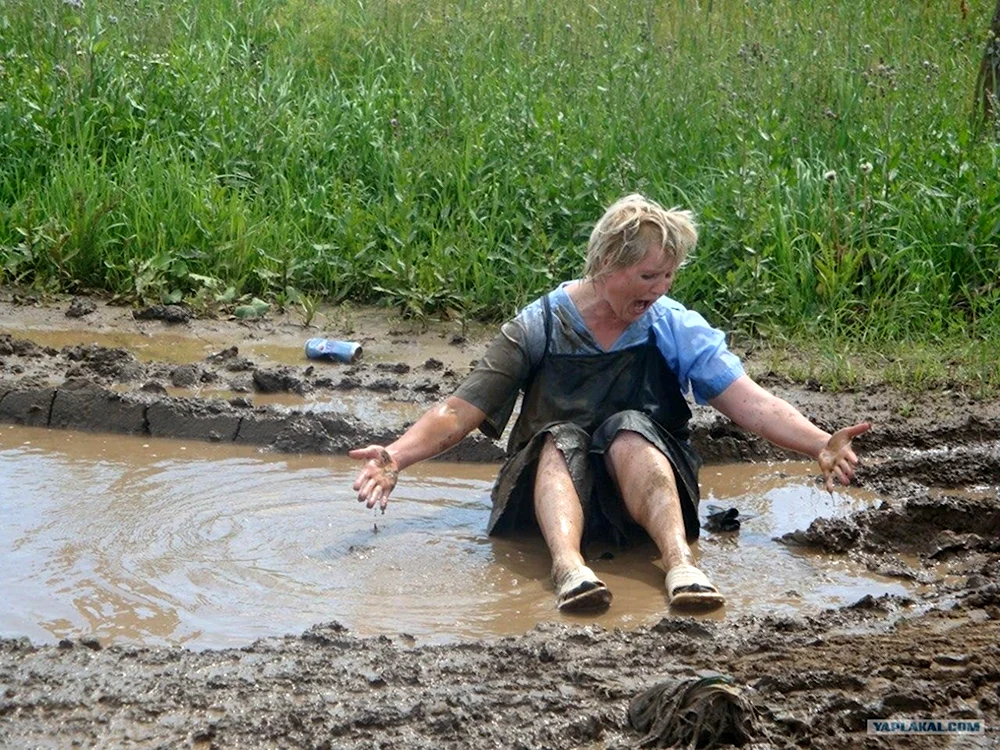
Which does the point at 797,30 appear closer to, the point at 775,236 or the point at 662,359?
the point at 775,236

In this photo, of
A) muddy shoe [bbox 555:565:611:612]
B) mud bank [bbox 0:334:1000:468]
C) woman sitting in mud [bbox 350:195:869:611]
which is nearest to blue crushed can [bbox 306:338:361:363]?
mud bank [bbox 0:334:1000:468]

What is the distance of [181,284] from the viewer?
26.5 ft

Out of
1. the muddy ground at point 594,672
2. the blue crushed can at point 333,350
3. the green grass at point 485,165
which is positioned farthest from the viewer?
the green grass at point 485,165

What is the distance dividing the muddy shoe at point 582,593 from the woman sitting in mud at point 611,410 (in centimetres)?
6

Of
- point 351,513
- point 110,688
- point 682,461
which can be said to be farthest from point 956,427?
point 110,688

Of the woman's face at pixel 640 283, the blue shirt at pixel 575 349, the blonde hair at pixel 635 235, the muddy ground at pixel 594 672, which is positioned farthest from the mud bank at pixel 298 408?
the blonde hair at pixel 635 235

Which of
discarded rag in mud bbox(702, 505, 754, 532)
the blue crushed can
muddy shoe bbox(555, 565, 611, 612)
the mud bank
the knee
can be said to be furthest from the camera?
the blue crushed can

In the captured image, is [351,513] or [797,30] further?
[797,30]

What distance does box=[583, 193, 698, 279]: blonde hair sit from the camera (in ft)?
15.3

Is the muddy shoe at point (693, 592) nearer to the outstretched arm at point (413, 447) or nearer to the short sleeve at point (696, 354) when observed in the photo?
the short sleeve at point (696, 354)

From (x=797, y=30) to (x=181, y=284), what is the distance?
4864 millimetres

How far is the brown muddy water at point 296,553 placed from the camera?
4.38 m

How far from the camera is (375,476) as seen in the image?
4551 millimetres

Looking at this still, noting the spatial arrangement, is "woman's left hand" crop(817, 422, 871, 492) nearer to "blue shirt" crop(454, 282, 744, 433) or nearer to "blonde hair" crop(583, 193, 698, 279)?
"blue shirt" crop(454, 282, 744, 433)
